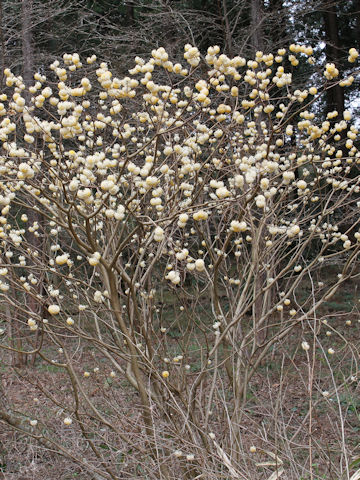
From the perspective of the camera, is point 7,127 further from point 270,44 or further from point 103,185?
point 270,44

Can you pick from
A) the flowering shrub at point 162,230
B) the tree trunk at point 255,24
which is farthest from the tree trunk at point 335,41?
the flowering shrub at point 162,230

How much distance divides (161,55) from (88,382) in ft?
17.8

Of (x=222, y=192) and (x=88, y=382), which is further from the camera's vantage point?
(x=88, y=382)

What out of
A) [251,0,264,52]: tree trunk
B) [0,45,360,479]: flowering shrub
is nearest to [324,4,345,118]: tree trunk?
[251,0,264,52]: tree trunk

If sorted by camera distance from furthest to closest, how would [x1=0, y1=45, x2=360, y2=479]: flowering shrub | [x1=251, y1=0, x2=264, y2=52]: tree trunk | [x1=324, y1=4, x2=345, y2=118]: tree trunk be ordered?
[x1=324, y1=4, x2=345, y2=118]: tree trunk
[x1=251, y1=0, x2=264, y2=52]: tree trunk
[x1=0, y1=45, x2=360, y2=479]: flowering shrub

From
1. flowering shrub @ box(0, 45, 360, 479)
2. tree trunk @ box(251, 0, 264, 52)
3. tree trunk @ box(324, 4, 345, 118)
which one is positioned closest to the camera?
flowering shrub @ box(0, 45, 360, 479)

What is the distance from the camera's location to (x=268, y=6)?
10109mm

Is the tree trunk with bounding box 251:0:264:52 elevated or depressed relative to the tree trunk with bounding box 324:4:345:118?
elevated

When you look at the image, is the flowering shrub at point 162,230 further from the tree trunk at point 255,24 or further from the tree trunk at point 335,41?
the tree trunk at point 335,41

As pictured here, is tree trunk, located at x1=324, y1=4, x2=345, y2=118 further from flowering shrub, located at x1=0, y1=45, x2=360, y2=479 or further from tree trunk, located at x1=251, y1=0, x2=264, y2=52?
flowering shrub, located at x1=0, y1=45, x2=360, y2=479

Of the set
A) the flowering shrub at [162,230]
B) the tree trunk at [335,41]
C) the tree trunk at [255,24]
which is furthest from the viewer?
the tree trunk at [335,41]

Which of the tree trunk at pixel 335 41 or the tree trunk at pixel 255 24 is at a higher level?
the tree trunk at pixel 255 24

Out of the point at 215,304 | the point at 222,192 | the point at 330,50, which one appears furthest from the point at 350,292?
the point at 222,192

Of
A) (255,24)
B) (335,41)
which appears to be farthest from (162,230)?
(335,41)
